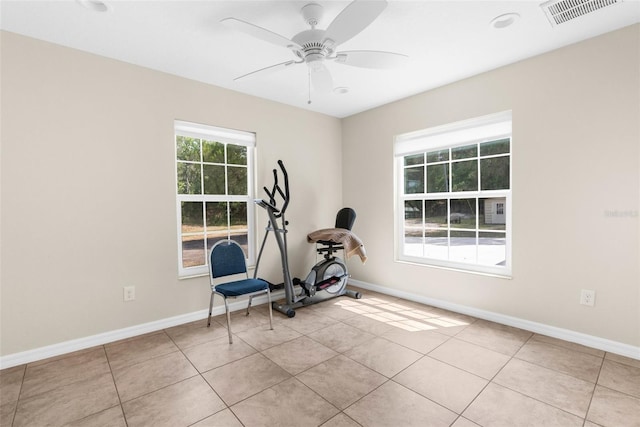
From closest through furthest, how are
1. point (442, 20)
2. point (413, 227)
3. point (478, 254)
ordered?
1. point (442, 20)
2. point (478, 254)
3. point (413, 227)

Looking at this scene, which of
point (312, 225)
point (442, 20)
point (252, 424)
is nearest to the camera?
point (252, 424)

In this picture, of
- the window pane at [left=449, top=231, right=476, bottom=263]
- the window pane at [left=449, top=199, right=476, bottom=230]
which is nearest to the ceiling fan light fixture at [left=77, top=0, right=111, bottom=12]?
the window pane at [left=449, top=199, right=476, bottom=230]

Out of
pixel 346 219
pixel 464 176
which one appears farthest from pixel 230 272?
pixel 464 176

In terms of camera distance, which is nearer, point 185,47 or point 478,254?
point 185,47

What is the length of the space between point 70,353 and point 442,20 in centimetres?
396

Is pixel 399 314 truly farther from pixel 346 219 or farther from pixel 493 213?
pixel 493 213

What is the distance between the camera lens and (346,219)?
13.4 ft

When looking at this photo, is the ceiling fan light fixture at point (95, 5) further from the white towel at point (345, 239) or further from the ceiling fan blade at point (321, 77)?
the white towel at point (345, 239)

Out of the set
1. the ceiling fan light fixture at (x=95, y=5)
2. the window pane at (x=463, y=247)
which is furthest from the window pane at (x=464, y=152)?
the ceiling fan light fixture at (x=95, y=5)

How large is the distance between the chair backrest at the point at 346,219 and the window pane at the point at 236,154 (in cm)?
145

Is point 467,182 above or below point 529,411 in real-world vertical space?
above

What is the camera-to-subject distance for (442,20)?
87.5 inches

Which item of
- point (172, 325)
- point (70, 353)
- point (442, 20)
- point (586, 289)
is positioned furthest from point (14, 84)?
point (586, 289)

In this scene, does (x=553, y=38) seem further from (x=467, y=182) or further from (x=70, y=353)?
(x=70, y=353)
